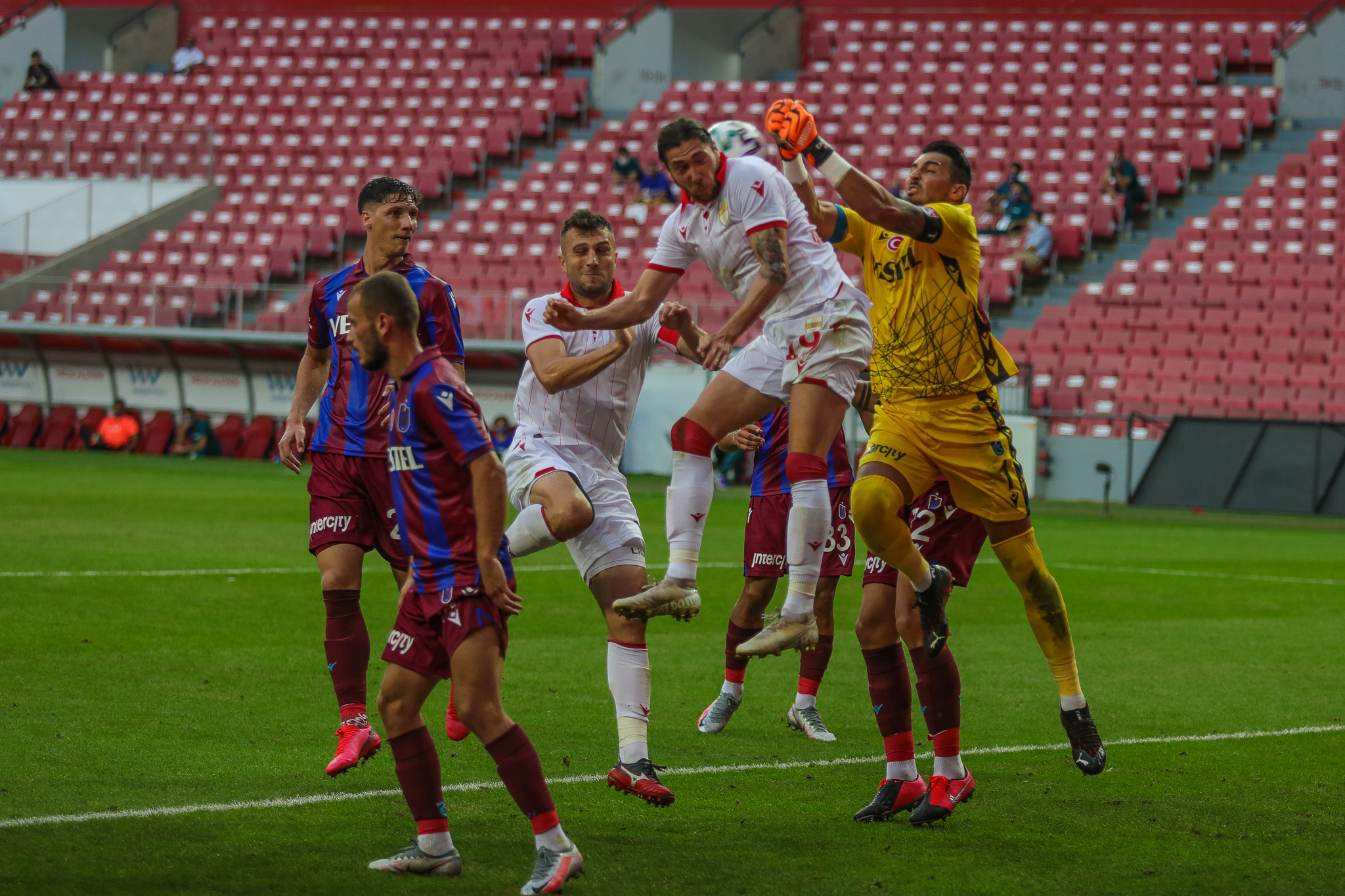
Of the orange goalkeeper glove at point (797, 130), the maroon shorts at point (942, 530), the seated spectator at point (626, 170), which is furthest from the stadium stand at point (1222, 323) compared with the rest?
the orange goalkeeper glove at point (797, 130)

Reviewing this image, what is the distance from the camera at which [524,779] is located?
196 inches

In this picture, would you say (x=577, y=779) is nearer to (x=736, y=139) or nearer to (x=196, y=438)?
(x=736, y=139)

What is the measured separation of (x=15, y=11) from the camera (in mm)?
42500

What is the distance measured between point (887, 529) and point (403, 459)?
6.79ft

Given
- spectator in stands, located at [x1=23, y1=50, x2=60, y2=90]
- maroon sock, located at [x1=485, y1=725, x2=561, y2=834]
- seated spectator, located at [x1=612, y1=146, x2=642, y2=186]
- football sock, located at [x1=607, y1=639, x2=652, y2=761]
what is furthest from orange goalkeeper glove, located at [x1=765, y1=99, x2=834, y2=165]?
spectator in stands, located at [x1=23, y1=50, x2=60, y2=90]

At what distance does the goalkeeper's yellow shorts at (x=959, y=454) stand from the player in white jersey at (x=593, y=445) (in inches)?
37.0

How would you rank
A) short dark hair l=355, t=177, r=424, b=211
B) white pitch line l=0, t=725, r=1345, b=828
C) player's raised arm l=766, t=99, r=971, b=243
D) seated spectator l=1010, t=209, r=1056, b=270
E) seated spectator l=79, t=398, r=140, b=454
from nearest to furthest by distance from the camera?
1. white pitch line l=0, t=725, r=1345, b=828
2. player's raised arm l=766, t=99, r=971, b=243
3. short dark hair l=355, t=177, r=424, b=211
4. seated spectator l=1010, t=209, r=1056, b=270
5. seated spectator l=79, t=398, r=140, b=454

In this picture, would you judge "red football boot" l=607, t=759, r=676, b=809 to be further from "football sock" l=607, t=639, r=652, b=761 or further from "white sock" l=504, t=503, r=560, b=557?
"white sock" l=504, t=503, r=560, b=557

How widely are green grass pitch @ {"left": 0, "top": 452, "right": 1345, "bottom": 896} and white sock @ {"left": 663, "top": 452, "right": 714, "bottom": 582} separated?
100 centimetres

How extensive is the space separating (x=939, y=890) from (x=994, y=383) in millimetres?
2470

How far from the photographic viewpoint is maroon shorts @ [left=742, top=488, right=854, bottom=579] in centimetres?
837

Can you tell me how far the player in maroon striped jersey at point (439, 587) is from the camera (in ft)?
16.3

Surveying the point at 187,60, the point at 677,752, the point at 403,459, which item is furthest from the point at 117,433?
the point at 403,459

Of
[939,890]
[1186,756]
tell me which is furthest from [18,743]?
[1186,756]
